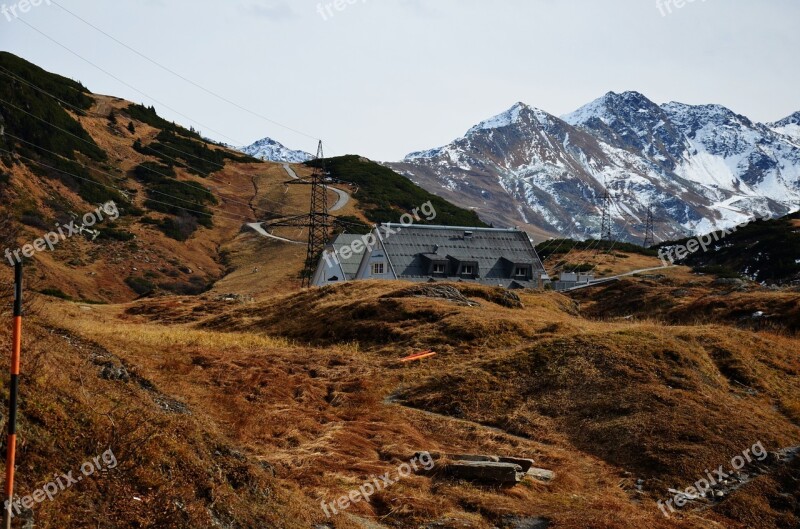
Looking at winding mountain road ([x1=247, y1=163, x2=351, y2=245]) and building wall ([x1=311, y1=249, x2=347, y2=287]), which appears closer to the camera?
building wall ([x1=311, y1=249, x2=347, y2=287])

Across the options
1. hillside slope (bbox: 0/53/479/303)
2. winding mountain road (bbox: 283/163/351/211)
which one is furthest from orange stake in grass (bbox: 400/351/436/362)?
winding mountain road (bbox: 283/163/351/211)

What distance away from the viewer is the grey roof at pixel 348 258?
63094mm

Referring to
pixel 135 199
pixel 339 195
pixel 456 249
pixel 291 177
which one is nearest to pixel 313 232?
pixel 456 249

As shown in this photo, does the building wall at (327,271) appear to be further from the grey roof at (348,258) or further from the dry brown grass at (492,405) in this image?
the dry brown grass at (492,405)

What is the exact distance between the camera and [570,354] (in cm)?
2395

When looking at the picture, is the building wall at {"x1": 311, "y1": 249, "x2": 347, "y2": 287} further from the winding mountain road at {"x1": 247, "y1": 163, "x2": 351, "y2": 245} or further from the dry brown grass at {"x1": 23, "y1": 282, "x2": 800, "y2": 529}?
the winding mountain road at {"x1": 247, "y1": 163, "x2": 351, "y2": 245}

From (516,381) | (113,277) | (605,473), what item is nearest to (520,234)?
(113,277)

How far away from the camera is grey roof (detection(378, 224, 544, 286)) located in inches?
2330

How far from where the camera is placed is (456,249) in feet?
200

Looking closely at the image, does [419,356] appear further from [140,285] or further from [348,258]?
[140,285]

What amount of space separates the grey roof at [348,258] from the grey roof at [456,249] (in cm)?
443

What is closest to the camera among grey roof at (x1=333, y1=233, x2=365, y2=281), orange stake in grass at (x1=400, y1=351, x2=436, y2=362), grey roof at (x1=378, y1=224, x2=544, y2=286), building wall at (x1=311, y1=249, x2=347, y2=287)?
orange stake in grass at (x1=400, y1=351, x2=436, y2=362)

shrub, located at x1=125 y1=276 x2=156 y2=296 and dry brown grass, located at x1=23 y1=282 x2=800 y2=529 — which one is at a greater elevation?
dry brown grass, located at x1=23 y1=282 x2=800 y2=529

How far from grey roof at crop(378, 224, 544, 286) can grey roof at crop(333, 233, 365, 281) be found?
14.5ft
